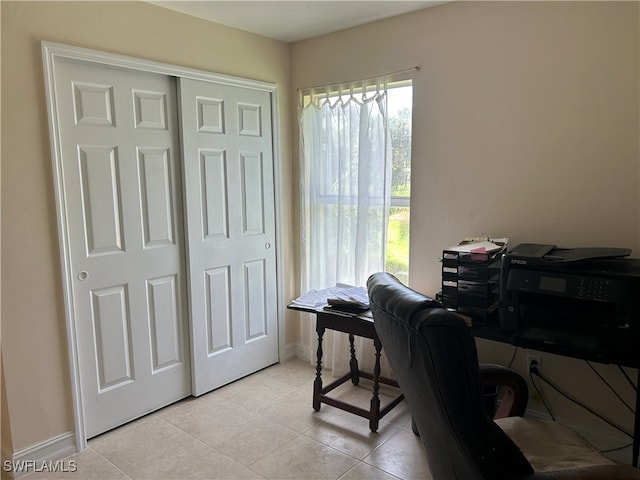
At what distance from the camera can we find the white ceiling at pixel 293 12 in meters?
2.53

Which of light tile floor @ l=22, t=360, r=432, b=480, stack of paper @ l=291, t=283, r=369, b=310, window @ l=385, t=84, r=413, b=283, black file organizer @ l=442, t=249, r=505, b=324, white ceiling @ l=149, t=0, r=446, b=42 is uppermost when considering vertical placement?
white ceiling @ l=149, t=0, r=446, b=42

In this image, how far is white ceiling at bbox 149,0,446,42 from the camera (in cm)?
253

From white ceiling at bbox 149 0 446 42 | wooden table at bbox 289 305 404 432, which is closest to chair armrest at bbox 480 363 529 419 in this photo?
wooden table at bbox 289 305 404 432

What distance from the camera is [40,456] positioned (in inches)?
88.8

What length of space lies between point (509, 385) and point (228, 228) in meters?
1.93

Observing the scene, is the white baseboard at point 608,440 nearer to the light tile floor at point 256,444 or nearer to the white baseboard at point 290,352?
the light tile floor at point 256,444

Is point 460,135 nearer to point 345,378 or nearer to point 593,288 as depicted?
point 593,288

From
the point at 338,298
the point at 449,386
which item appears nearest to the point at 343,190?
the point at 338,298

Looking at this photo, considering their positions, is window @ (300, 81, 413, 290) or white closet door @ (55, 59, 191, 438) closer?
white closet door @ (55, 59, 191, 438)

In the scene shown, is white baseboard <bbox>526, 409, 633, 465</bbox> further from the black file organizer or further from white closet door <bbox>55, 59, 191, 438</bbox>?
white closet door <bbox>55, 59, 191, 438</bbox>

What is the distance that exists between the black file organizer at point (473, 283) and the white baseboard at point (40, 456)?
2.07m

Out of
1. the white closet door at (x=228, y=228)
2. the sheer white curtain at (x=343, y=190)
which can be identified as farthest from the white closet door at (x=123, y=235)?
the sheer white curtain at (x=343, y=190)

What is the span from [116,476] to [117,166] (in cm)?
156

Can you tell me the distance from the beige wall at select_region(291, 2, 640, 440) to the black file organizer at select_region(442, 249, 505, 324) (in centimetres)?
37
